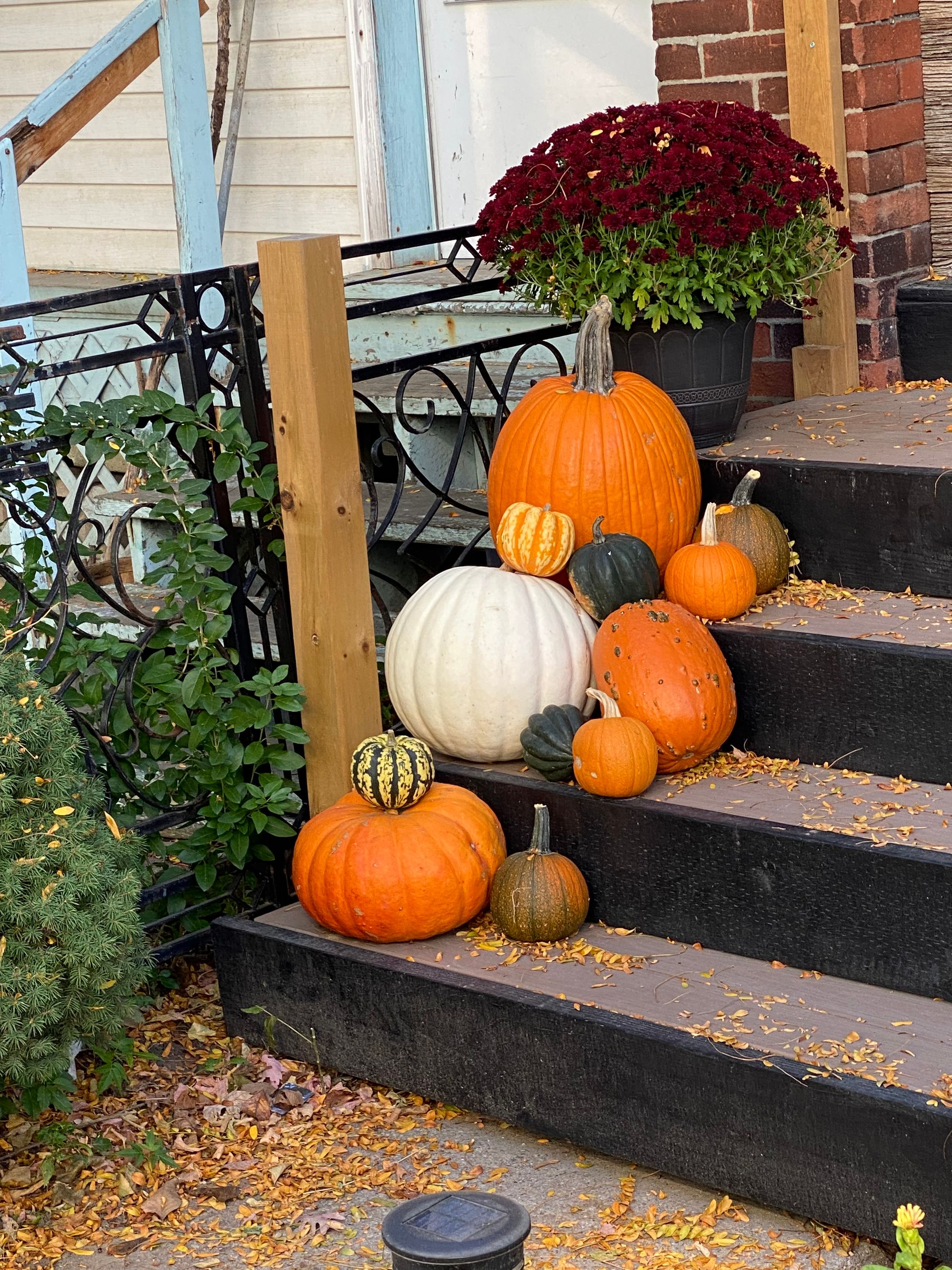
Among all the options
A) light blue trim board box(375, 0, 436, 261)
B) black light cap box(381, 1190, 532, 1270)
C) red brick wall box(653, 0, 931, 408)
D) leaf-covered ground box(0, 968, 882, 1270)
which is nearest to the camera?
black light cap box(381, 1190, 532, 1270)

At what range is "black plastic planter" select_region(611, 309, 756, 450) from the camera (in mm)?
3379

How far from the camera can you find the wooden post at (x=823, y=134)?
355 centimetres

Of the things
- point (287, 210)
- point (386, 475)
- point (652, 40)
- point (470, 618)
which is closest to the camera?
point (470, 618)

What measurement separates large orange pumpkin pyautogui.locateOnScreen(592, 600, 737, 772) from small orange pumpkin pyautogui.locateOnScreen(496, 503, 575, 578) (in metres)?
0.22

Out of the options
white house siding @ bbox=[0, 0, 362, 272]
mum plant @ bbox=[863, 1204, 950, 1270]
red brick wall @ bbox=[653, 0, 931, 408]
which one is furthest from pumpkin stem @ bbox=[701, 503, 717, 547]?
white house siding @ bbox=[0, 0, 362, 272]

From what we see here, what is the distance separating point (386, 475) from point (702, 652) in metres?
2.37

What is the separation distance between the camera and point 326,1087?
293 centimetres

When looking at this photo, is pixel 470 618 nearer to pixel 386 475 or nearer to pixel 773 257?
pixel 773 257

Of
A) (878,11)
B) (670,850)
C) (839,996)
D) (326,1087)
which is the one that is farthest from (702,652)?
(878,11)

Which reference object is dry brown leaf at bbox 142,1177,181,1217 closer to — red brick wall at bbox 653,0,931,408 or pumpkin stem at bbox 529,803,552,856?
pumpkin stem at bbox 529,803,552,856

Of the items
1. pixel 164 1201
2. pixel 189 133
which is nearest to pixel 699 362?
pixel 164 1201

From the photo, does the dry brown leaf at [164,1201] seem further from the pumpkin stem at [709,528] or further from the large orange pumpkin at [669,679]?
the pumpkin stem at [709,528]

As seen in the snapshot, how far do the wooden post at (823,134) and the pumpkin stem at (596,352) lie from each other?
82 centimetres

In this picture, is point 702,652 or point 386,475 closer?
point 702,652
